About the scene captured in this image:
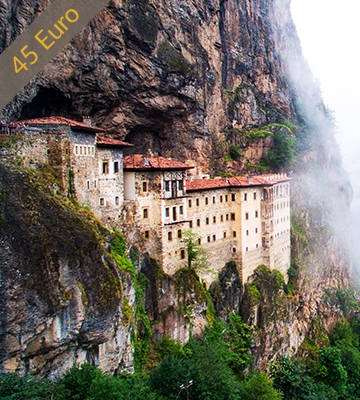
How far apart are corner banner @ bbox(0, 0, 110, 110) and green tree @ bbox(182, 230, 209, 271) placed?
17.3m

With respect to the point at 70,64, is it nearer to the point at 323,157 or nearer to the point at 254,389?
the point at 254,389

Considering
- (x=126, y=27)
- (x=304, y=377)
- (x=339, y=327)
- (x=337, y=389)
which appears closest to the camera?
(x=126, y=27)

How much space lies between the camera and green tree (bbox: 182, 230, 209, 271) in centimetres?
3447

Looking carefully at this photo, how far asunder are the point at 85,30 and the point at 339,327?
164 feet

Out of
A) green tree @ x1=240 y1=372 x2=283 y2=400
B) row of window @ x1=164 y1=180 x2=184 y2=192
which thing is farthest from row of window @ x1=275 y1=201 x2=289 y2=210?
green tree @ x1=240 y1=372 x2=283 y2=400

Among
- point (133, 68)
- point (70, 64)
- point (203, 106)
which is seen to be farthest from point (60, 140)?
point (203, 106)

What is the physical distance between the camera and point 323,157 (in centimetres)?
7725

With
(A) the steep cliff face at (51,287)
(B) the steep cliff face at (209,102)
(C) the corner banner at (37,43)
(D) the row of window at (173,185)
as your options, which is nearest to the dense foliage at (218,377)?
(A) the steep cliff face at (51,287)

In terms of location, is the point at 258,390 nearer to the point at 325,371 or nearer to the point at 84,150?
the point at 325,371

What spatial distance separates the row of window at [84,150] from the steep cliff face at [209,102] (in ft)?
24.0

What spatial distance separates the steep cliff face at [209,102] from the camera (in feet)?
117

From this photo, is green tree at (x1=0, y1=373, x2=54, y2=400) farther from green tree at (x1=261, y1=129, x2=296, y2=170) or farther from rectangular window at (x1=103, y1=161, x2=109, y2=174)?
green tree at (x1=261, y1=129, x2=296, y2=170)

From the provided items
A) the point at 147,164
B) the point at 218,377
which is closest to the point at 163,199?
the point at 147,164

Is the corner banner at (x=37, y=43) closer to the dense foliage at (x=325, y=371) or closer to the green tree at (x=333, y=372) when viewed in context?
the dense foliage at (x=325, y=371)
